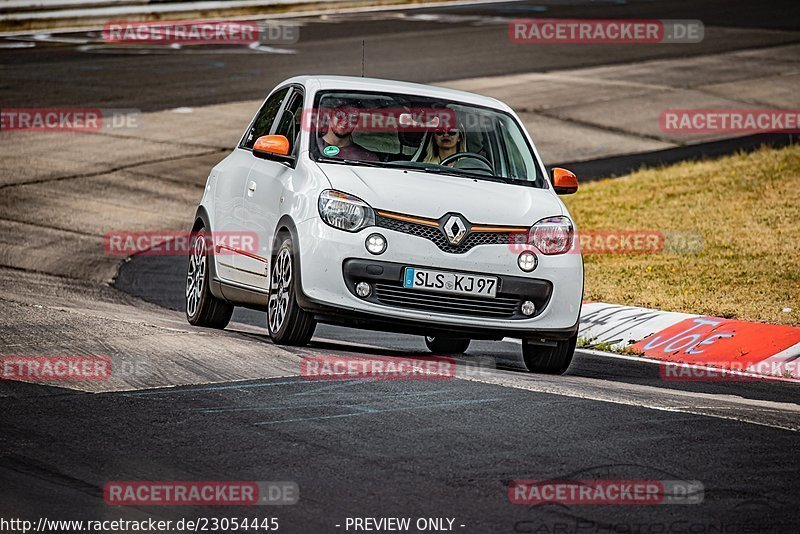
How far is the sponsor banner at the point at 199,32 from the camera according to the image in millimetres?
33156

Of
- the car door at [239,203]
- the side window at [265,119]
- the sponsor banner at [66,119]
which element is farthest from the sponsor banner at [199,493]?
the sponsor banner at [66,119]

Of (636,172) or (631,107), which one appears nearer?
(636,172)

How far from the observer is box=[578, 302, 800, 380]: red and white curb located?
10.1 metres

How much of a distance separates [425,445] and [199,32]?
2903cm

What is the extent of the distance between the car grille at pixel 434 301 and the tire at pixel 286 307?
1.75ft

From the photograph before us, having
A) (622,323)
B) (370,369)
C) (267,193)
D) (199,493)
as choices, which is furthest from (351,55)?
(199,493)

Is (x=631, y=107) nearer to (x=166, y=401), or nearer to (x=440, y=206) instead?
(x=440, y=206)

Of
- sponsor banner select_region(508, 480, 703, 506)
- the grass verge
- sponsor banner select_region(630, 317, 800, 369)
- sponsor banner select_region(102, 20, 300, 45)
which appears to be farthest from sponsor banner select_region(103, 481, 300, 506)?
sponsor banner select_region(102, 20, 300, 45)

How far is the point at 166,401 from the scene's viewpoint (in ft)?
23.9

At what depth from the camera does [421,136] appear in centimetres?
989

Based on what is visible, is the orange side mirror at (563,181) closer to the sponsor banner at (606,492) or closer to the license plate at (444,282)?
the license plate at (444,282)

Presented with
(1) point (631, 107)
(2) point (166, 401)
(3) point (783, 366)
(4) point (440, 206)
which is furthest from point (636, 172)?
(2) point (166, 401)

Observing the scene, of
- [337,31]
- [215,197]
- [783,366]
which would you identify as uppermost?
[337,31]

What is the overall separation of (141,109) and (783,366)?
54.5ft
